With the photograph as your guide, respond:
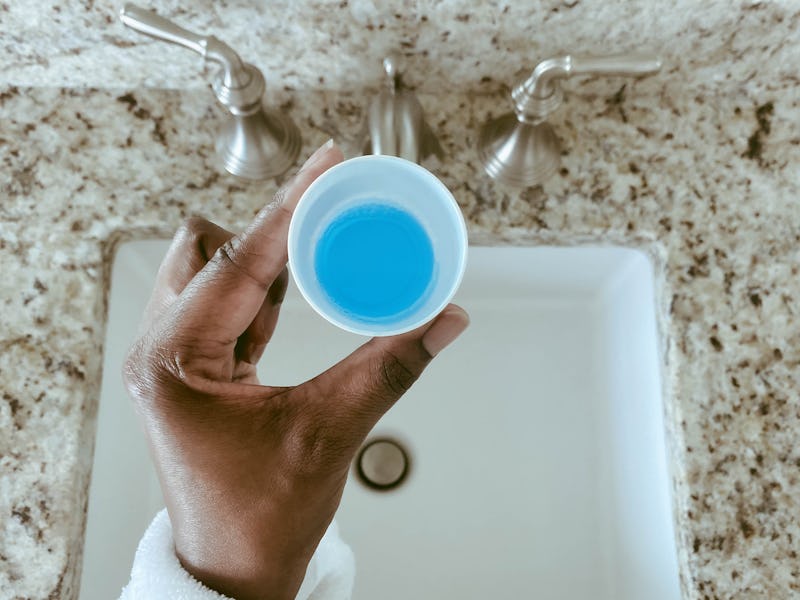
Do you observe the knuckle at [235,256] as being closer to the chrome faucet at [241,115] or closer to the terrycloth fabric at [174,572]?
the chrome faucet at [241,115]

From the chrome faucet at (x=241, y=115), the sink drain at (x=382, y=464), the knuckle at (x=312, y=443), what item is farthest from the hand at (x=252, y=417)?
the sink drain at (x=382, y=464)

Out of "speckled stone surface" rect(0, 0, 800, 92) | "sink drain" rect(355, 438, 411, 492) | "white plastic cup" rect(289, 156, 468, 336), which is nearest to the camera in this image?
"white plastic cup" rect(289, 156, 468, 336)

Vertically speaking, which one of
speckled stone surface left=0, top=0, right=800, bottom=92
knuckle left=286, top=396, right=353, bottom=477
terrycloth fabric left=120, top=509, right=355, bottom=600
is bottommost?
terrycloth fabric left=120, top=509, right=355, bottom=600

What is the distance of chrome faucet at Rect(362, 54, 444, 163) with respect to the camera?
1.95 ft

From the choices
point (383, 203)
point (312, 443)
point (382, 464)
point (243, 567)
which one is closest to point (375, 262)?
point (383, 203)

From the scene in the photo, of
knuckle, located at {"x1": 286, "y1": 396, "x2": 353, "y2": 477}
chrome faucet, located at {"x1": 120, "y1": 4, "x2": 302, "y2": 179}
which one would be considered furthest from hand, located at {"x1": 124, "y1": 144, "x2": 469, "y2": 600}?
chrome faucet, located at {"x1": 120, "y1": 4, "x2": 302, "y2": 179}

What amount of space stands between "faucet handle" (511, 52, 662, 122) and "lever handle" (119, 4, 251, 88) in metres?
0.25

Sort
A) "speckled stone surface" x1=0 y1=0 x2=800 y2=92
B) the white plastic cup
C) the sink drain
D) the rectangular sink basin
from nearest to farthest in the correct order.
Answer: the white plastic cup
"speckled stone surface" x1=0 y1=0 x2=800 y2=92
the rectangular sink basin
the sink drain

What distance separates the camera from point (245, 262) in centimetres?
54

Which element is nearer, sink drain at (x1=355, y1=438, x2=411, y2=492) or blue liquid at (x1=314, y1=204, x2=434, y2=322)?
blue liquid at (x1=314, y1=204, x2=434, y2=322)

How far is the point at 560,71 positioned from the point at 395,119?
0.15 meters

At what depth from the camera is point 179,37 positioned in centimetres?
52

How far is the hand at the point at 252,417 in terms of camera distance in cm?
53

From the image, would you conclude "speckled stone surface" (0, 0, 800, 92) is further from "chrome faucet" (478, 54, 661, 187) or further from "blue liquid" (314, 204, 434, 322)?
"blue liquid" (314, 204, 434, 322)
